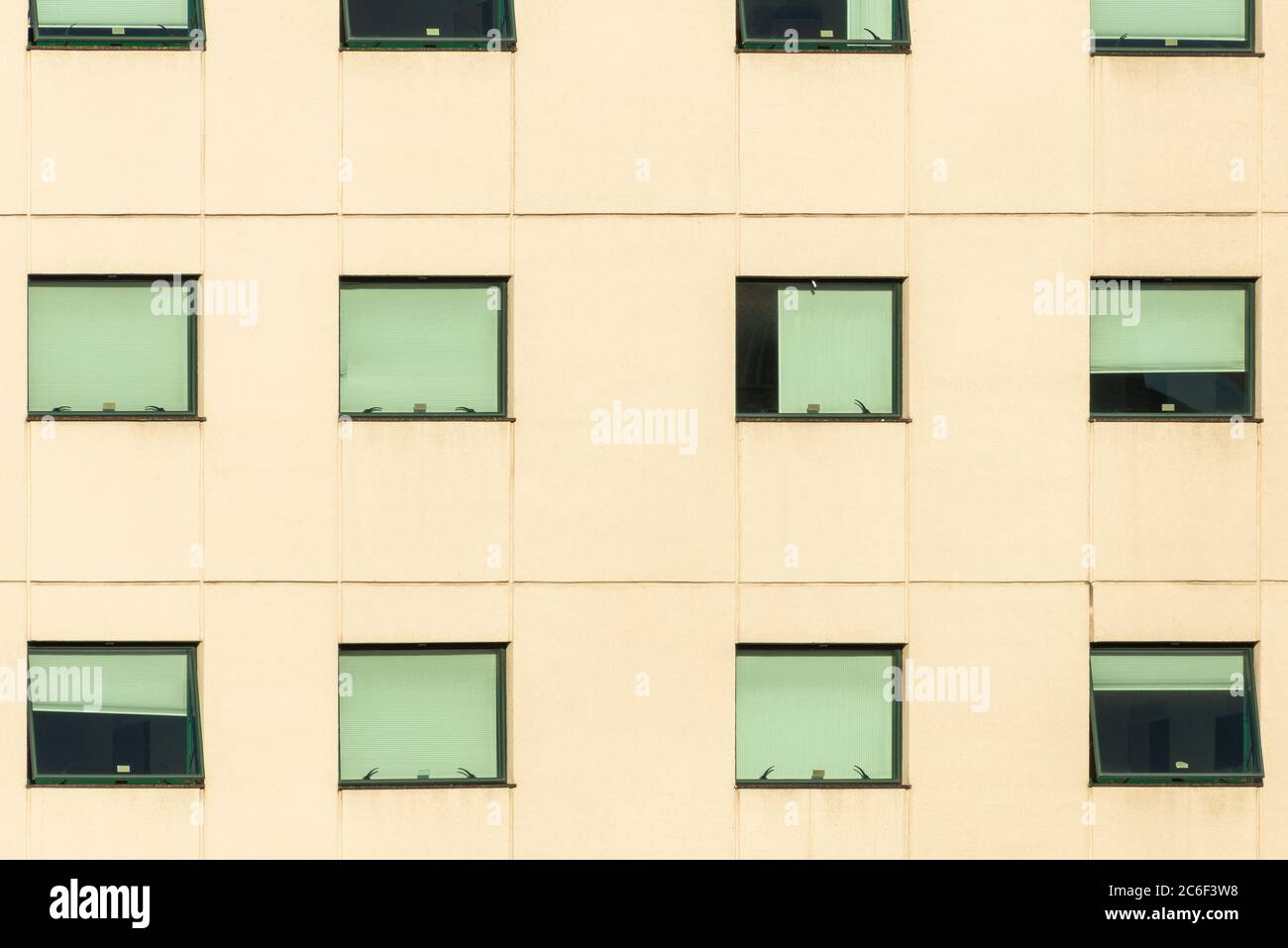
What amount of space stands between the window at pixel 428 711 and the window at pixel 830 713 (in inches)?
105

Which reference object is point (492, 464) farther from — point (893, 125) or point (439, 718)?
point (893, 125)

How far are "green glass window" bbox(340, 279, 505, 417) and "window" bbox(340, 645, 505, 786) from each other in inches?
96.5

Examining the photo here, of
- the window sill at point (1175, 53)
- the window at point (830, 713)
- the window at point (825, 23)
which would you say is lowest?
the window at point (830, 713)

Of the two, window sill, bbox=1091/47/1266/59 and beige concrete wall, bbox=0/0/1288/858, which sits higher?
window sill, bbox=1091/47/1266/59

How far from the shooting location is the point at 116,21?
59.1ft

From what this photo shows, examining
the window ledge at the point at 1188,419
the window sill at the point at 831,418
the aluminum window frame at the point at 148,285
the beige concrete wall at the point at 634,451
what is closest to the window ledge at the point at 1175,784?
the beige concrete wall at the point at 634,451

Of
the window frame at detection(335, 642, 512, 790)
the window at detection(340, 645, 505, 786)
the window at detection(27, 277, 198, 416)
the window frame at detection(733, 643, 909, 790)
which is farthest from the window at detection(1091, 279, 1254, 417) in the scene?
the window at detection(27, 277, 198, 416)

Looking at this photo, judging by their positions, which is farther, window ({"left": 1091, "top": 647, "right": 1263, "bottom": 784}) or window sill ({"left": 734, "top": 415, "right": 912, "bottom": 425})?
window ({"left": 1091, "top": 647, "right": 1263, "bottom": 784})

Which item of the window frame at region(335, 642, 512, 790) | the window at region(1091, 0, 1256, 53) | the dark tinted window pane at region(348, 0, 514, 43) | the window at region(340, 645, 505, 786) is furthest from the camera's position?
the window at region(1091, 0, 1256, 53)

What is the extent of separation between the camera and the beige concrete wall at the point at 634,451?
58.4 ft

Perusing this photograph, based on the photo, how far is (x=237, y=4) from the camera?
18.0 m

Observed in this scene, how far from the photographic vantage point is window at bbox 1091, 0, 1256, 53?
719 inches

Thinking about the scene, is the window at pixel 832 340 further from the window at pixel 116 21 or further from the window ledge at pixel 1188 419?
the window at pixel 116 21

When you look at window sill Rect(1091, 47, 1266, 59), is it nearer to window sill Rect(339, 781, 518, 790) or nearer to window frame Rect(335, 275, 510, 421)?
window frame Rect(335, 275, 510, 421)
